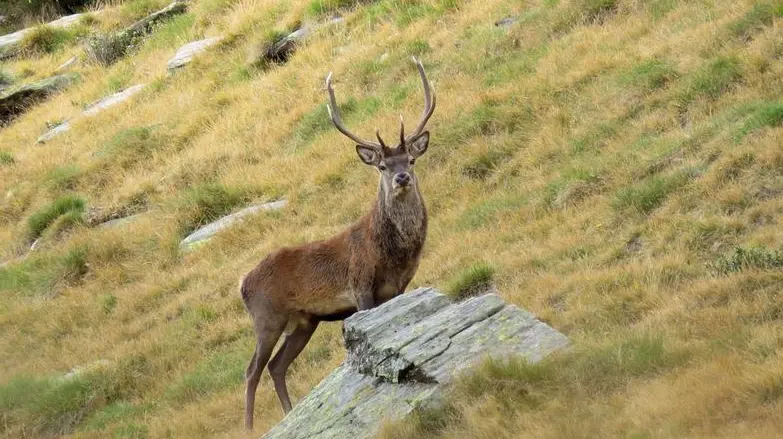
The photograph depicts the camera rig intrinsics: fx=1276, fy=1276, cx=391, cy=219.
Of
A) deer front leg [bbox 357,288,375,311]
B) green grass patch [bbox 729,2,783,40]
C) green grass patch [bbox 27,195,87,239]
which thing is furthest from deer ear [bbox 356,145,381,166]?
green grass patch [bbox 27,195,87,239]

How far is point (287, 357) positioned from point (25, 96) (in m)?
15.9

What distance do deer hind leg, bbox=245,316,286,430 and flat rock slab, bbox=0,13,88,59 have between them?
19214 millimetres

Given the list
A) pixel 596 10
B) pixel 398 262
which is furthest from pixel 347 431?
pixel 596 10

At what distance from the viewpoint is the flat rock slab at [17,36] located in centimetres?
2794

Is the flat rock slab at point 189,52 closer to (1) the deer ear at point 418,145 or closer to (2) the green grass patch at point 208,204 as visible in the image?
(2) the green grass patch at point 208,204

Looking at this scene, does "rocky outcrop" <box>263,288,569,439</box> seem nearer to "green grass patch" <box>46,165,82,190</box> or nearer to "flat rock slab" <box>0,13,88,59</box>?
"green grass patch" <box>46,165,82,190</box>

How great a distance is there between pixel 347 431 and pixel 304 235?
6.31 meters

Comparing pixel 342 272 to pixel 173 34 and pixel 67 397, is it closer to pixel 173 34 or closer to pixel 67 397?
pixel 67 397

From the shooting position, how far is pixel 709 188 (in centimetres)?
1062

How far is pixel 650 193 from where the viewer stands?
437 inches

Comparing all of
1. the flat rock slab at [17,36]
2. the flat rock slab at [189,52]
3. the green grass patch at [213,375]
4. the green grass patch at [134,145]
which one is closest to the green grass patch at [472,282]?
the green grass patch at [213,375]

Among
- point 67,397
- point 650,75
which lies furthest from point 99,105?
point 650,75

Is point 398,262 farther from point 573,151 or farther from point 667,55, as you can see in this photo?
point 667,55

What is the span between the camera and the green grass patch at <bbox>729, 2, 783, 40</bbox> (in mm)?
12961
